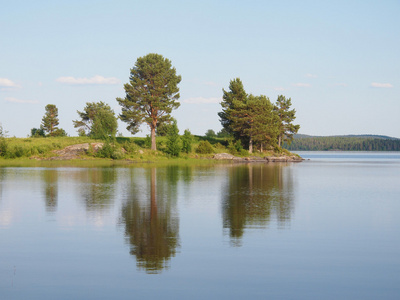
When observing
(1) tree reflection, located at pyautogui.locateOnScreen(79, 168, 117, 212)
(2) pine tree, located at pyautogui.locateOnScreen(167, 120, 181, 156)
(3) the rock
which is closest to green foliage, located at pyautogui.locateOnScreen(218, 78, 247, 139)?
(3) the rock

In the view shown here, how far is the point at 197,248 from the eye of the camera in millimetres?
14273

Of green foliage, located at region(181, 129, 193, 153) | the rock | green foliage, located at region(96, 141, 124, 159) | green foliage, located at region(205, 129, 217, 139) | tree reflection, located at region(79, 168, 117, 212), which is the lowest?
tree reflection, located at region(79, 168, 117, 212)

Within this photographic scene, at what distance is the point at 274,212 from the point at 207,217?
3495 mm

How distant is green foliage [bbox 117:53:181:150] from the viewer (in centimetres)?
8956

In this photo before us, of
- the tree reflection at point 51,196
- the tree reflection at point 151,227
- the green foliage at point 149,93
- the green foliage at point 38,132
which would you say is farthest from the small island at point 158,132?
the tree reflection at point 151,227

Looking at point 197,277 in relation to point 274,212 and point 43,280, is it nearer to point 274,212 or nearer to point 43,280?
point 43,280

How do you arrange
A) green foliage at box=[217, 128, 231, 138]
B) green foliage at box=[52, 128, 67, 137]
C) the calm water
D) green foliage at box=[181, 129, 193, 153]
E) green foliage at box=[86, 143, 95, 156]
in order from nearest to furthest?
the calm water < green foliage at box=[86, 143, 95, 156] < green foliage at box=[181, 129, 193, 153] < green foliage at box=[217, 128, 231, 138] < green foliage at box=[52, 128, 67, 137]

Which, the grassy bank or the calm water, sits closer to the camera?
the calm water

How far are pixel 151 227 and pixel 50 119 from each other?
→ 421 feet

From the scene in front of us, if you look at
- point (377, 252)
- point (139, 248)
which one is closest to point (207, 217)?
point (139, 248)

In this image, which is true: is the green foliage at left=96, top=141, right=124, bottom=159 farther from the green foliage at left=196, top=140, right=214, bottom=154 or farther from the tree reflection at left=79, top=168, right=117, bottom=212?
the tree reflection at left=79, top=168, right=117, bottom=212

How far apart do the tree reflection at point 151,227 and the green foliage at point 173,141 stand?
5928cm

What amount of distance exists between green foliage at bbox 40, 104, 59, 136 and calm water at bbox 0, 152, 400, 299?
383 ft

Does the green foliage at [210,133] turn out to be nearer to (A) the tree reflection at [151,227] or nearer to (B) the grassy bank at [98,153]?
(B) the grassy bank at [98,153]
